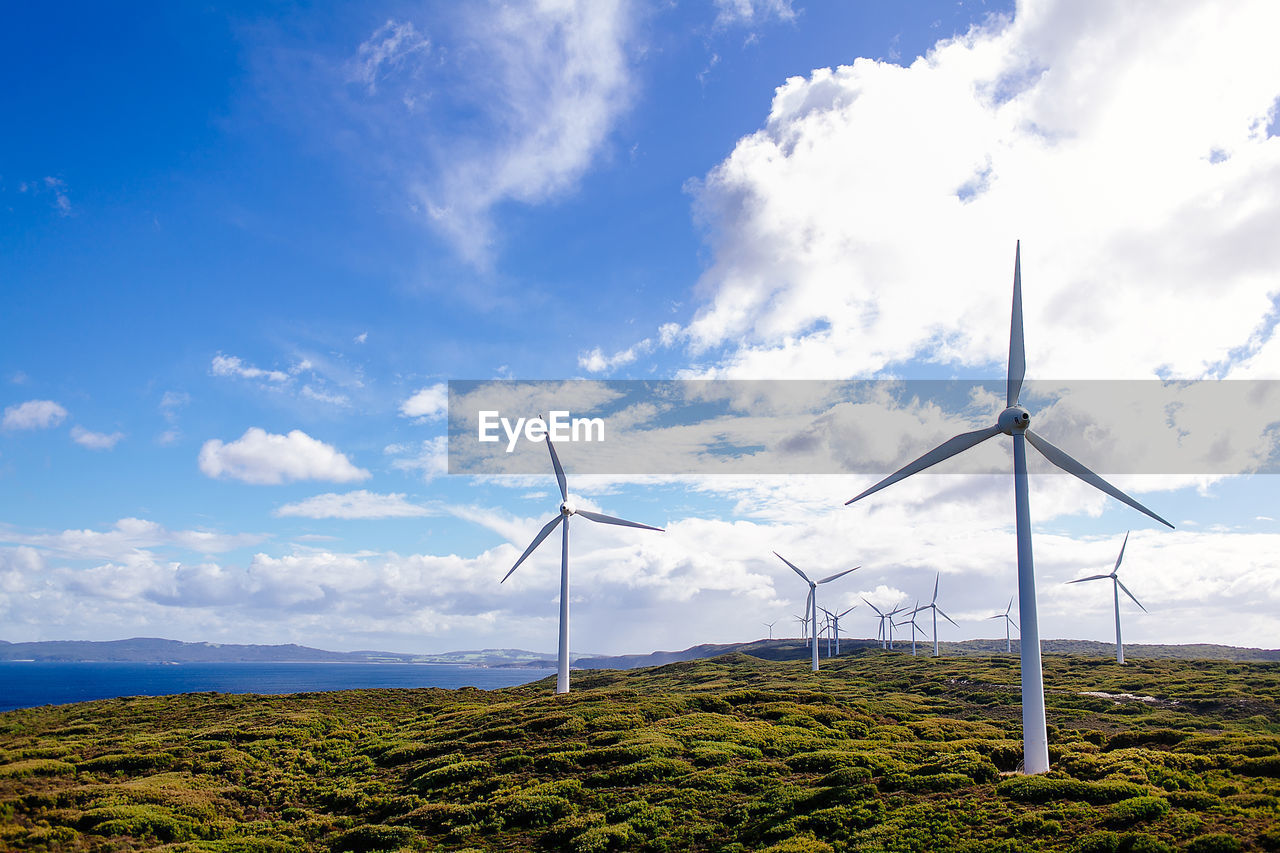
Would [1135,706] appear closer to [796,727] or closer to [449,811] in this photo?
[796,727]

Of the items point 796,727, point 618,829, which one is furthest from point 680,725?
point 618,829

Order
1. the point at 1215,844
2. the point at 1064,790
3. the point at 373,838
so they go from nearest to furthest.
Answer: the point at 1215,844 → the point at 1064,790 → the point at 373,838

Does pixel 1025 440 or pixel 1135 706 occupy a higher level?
pixel 1025 440

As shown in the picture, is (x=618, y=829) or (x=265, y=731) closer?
(x=618, y=829)

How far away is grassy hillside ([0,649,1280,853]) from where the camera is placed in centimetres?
2723

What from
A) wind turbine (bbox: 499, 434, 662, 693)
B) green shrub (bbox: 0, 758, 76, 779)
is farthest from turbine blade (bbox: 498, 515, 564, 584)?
green shrub (bbox: 0, 758, 76, 779)

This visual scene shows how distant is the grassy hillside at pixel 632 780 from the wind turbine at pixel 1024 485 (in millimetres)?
2541

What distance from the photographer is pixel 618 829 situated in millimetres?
29734

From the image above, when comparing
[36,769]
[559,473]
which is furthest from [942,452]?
[36,769]

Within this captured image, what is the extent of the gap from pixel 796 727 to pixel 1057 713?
1309 inches

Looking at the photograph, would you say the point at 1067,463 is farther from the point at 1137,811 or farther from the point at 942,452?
the point at 1137,811

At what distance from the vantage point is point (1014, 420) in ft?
118

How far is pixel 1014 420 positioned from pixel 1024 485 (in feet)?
11.9

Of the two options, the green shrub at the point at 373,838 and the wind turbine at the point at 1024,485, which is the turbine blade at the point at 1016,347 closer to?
the wind turbine at the point at 1024,485
